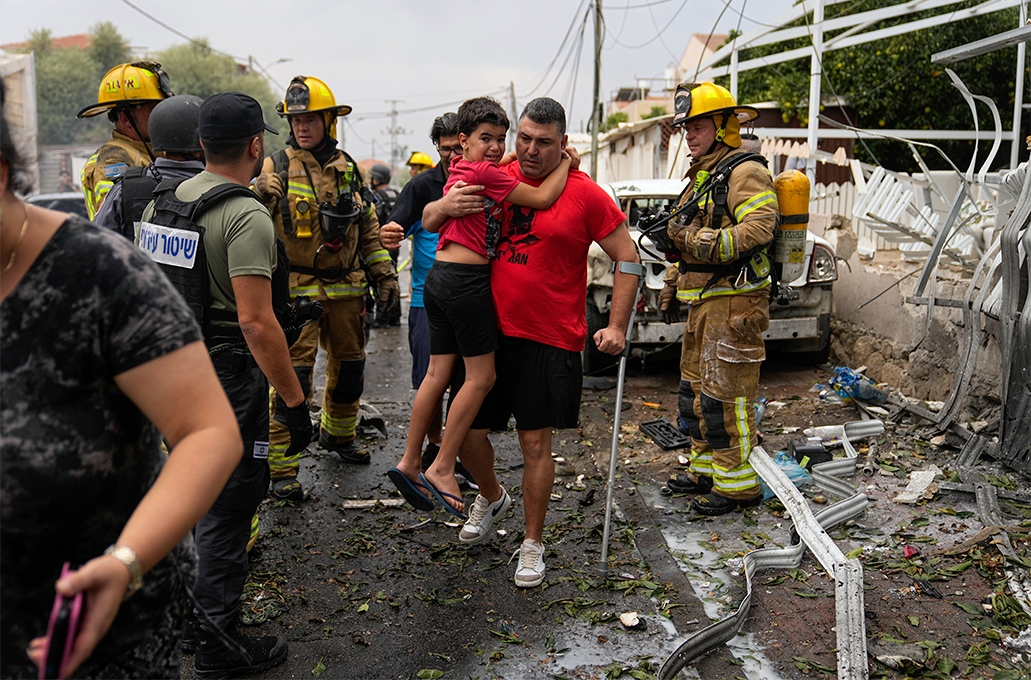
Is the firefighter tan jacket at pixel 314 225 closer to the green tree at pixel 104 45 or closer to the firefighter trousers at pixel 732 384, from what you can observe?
the firefighter trousers at pixel 732 384

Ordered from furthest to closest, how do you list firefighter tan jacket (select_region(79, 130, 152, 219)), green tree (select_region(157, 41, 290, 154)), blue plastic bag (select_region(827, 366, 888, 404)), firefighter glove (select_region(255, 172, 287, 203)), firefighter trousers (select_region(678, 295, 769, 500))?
green tree (select_region(157, 41, 290, 154)) → blue plastic bag (select_region(827, 366, 888, 404)) → firefighter glove (select_region(255, 172, 287, 203)) → firefighter trousers (select_region(678, 295, 769, 500)) → firefighter tan jacket (select_region(79, 130, 152, 219))

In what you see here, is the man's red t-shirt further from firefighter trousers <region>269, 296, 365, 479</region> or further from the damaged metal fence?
firefighter trousers <region>269, 296, 365, 479</region>

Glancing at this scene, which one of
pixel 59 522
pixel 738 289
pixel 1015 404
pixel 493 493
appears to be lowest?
pixel 493 493

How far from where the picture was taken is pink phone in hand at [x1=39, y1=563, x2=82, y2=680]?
1.22 m

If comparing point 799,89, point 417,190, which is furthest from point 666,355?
point 799,89

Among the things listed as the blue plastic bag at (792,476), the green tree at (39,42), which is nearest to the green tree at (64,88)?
the green tree at (39,42)

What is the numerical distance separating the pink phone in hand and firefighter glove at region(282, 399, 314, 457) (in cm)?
188

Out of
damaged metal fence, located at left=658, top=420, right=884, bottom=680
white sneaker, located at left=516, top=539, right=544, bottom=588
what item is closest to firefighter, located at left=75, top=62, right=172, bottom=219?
white sneaker, located at left=516, top=539, right=544, bottom=588

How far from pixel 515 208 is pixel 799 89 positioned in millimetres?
14760

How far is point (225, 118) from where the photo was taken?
292 cm

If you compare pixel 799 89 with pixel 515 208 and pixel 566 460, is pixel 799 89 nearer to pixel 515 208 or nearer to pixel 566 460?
pixel 566 460

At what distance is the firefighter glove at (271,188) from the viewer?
488cm

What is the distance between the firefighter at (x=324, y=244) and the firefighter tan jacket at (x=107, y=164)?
2.42 ft

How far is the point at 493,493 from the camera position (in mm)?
4070
